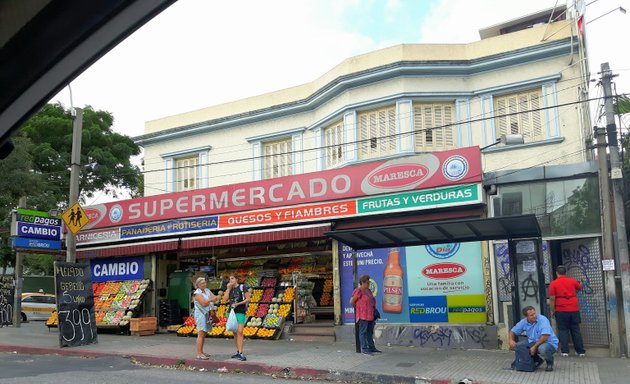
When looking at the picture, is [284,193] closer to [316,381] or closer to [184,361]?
[184,361]

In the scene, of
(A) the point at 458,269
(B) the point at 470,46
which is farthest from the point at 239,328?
(B) the point at 470,46

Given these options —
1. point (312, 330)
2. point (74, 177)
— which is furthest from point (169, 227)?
point (312, 330)

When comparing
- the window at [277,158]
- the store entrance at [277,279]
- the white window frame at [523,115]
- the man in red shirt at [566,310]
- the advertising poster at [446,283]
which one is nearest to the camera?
the man in red shirt at [566,310]

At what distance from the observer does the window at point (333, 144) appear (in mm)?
18500

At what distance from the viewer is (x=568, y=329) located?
38.9ft

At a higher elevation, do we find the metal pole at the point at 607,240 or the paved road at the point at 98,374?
the metal pole at the point at 607,240

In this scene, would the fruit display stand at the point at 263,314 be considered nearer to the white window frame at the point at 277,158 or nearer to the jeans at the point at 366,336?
the jeans at the point at 366,336

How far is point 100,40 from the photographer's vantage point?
2.24 m

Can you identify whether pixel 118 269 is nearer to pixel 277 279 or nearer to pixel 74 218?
pixel 74 218

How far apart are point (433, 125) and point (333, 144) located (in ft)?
Result: 10.8

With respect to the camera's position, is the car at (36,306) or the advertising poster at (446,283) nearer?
the advertising poster at (446,283)

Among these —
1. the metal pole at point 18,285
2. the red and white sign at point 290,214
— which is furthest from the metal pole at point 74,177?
the metal pole at point 18,285

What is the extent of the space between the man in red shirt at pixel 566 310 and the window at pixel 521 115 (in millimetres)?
6020

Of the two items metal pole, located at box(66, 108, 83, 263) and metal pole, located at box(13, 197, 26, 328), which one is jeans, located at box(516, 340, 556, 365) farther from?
metal pole, located at box(13, 197, 26, 328)
